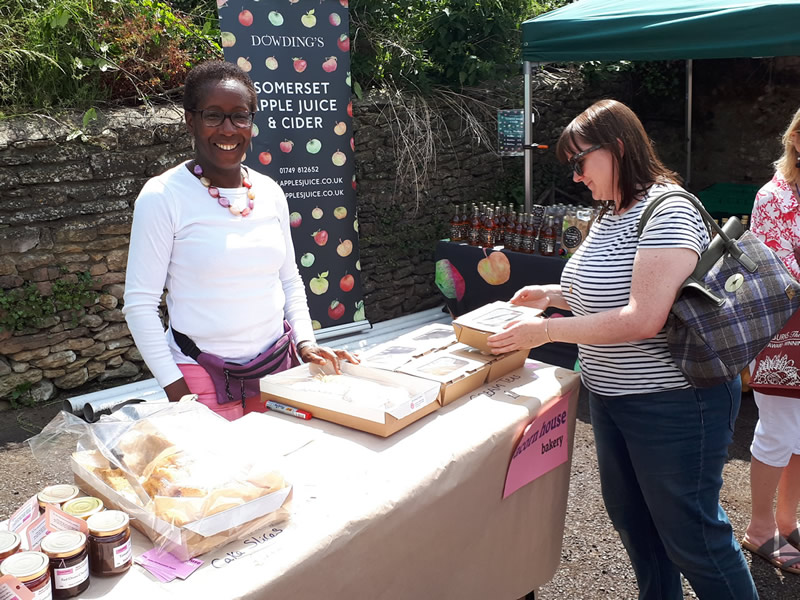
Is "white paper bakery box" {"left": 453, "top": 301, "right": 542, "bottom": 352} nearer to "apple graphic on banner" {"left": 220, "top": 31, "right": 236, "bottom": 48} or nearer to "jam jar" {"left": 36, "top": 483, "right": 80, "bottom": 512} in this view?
"jam jar" {"left": 36, "top": 483, "right": 80, "bottom": 512}

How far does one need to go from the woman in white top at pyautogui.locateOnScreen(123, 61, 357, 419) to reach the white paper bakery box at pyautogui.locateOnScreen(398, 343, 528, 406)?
0.22 m

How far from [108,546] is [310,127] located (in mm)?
4127

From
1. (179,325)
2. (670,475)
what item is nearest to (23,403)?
(179,325)

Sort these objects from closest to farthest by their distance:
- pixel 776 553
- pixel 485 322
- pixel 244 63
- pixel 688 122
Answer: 1. pixel 485 322
2. pixel 776 553
3. pixel 244 63
4. pixel 688 122

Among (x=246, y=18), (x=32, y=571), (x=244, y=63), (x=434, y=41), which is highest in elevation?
(x=434, y=41)

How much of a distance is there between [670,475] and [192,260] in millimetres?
1352

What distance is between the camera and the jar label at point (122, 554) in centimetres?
115

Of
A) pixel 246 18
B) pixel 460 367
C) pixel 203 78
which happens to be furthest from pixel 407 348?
pixel 246 18

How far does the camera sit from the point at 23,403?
4367 mm

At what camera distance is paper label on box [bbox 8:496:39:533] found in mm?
1194

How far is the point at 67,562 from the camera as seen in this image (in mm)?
1086

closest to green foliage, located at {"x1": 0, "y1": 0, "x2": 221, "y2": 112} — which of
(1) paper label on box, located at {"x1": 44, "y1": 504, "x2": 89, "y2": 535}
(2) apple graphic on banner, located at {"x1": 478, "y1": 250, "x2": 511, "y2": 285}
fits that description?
(2) apple graphic on banner, located at {"x1": 478, "y1": 250, "x2": 511, "y2": 285}

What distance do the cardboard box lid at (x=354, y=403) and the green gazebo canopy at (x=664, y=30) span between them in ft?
10.8

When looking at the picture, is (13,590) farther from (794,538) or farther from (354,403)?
(794,538)
